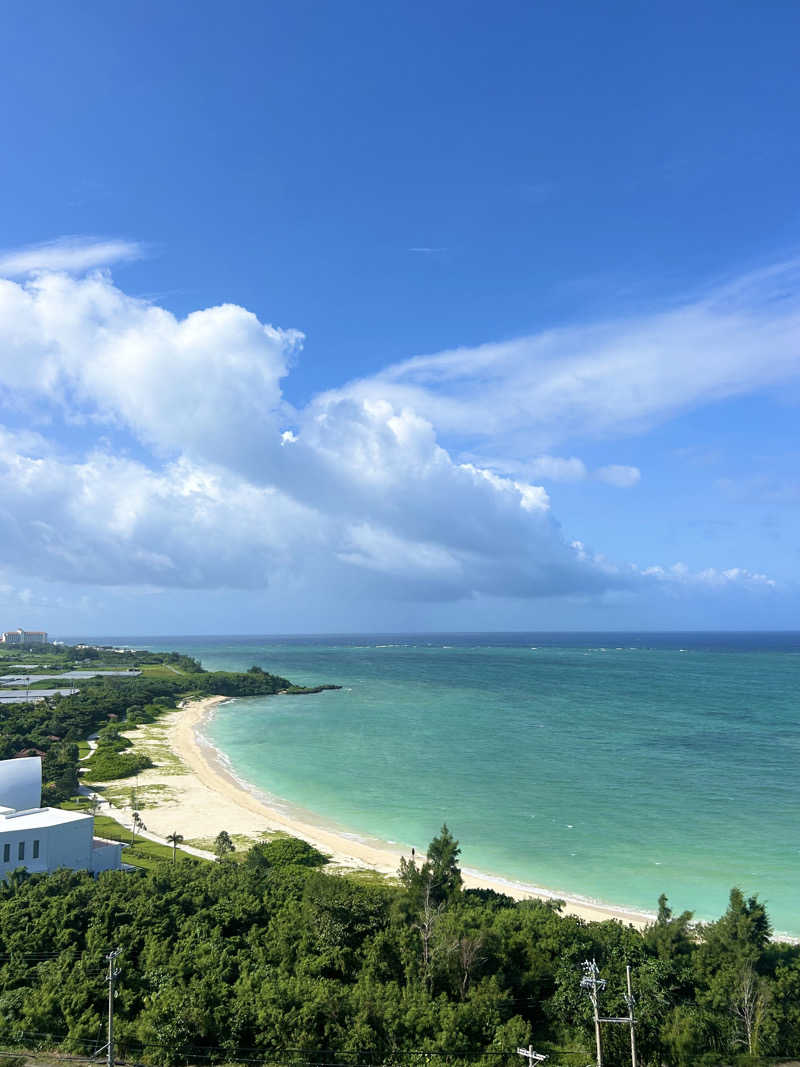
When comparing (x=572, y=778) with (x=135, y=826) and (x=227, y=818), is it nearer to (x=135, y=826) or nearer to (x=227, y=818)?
(x=227, y=818)

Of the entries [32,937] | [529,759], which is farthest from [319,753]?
[32,937]

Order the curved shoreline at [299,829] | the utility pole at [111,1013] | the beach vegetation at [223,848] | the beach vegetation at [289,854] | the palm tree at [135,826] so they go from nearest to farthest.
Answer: the utility pole at [111,1013]
the curved shoreline at [299,829]
the beach vegetation at [289,854]
the beach vegetation at [223,848]
the palm tree at [135,826]

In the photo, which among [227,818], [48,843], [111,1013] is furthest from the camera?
[227,818]

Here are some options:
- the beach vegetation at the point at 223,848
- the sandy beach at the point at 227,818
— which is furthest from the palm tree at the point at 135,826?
the beach vegetation at the point at 223,848

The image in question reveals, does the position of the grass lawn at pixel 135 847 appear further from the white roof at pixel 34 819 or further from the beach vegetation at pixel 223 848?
the white roof at pixel 34 819

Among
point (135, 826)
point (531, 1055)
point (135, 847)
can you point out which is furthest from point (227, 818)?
point (531, 1055)

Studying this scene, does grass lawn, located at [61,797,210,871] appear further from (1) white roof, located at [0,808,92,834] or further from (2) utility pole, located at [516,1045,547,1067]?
(2) utility pole, located at [516,1045,547,1067]
